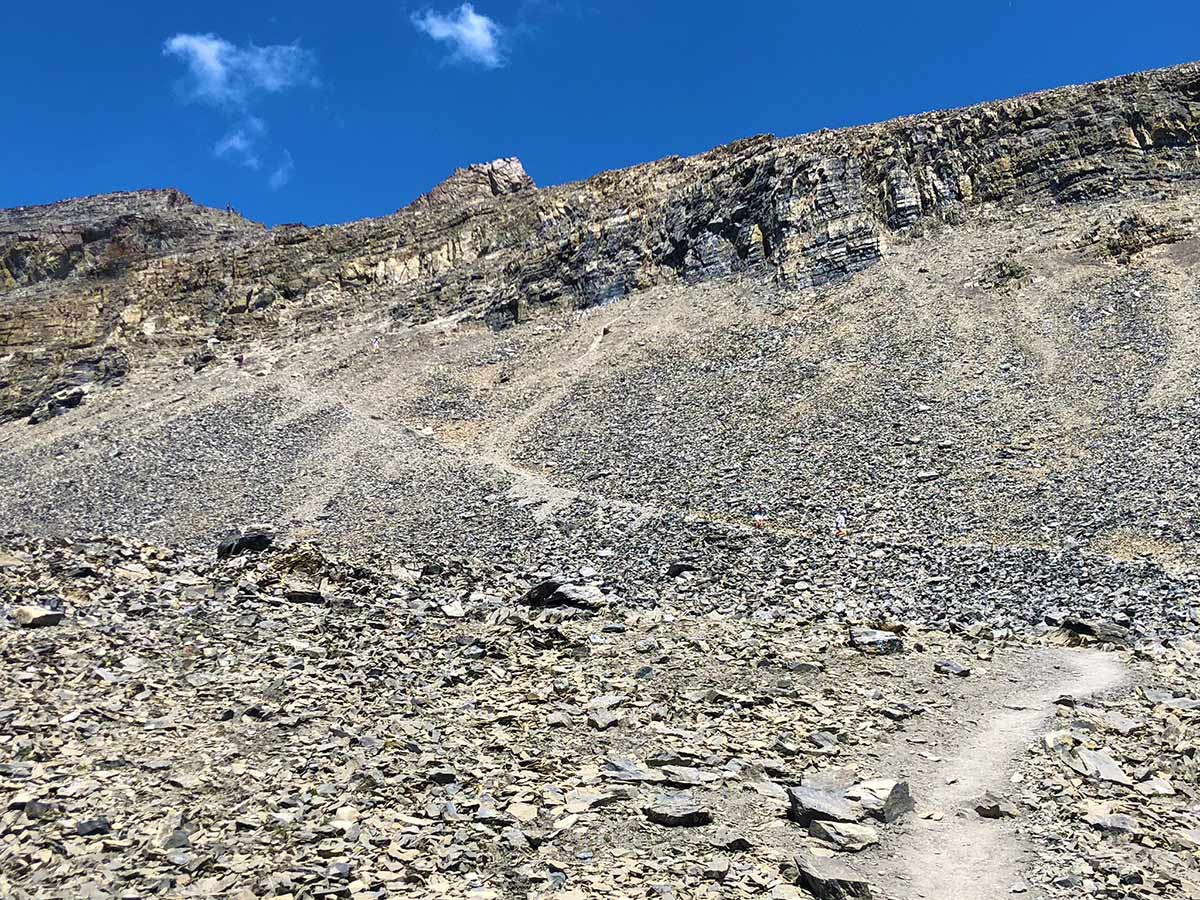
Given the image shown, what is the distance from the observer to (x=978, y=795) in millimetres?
8180

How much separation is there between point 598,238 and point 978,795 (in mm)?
42018

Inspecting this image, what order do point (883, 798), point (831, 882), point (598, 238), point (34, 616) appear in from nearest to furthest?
point (831, 882) → point (883, 798) → point (34, 616) → point (598, 238)

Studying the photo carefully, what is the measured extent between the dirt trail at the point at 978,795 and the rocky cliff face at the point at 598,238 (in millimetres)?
29663

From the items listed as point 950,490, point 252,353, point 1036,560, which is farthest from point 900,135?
point 252,353

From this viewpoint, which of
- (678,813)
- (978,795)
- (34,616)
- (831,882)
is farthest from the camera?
(34,616)

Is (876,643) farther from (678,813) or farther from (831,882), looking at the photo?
(831,882)

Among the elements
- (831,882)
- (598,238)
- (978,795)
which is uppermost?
(598,238)

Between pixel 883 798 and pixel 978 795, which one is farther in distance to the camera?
pixel 978 795

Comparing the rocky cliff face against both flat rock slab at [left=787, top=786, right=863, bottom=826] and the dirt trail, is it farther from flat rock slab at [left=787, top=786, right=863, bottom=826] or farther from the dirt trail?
flat rock slab at [left=787, top=786, right=863, bottom=826]

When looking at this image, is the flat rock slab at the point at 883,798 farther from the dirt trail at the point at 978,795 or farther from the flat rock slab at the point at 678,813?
the flat rock slab at the point at 678,813

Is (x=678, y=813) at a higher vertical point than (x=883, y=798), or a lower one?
higher

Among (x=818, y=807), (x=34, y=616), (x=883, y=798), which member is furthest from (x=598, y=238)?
(x=818, y=807)

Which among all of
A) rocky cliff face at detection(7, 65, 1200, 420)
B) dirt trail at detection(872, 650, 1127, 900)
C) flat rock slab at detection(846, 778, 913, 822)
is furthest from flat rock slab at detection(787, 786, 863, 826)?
rocky cliff face at detection(7, 65, 1200, 420)

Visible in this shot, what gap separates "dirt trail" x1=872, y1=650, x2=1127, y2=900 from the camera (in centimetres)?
670
